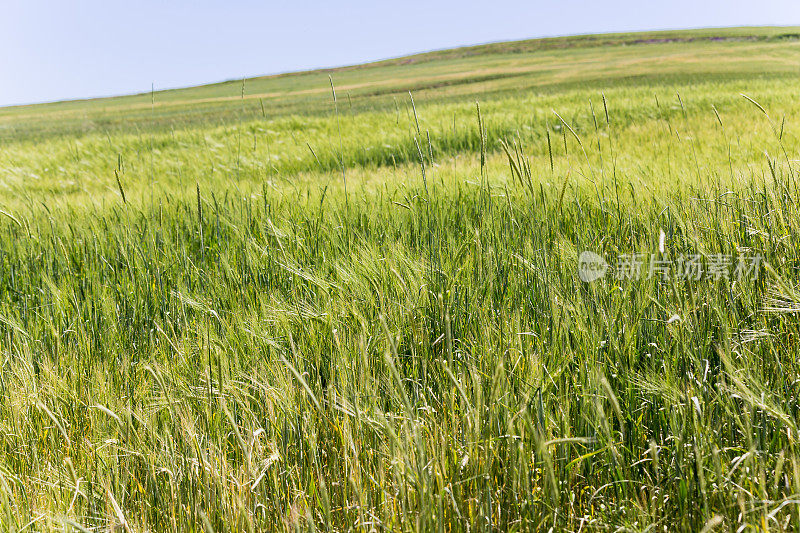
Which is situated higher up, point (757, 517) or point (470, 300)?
point (470, 300)

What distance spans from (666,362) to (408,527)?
673 millimetres

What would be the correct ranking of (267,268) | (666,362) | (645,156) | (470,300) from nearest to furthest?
(666,362), (470,300), (267,268), (645,156)

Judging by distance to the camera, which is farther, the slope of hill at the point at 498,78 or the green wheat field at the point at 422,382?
the slope of hill at the point at 498,78

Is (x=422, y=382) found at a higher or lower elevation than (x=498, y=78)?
lower

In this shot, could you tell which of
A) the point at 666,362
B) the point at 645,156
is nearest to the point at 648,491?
the point at 666,362

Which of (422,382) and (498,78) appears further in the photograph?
(498,78)

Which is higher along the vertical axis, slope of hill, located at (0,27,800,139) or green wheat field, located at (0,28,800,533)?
slope of hill, located at (0,27,800,139)

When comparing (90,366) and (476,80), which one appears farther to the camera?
(476,80)

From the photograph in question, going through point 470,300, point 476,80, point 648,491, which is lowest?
point 648,491

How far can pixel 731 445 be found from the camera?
3.17ft

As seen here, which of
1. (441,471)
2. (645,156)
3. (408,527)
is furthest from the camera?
(645,156)

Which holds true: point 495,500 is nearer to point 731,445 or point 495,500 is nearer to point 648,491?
point 648,491

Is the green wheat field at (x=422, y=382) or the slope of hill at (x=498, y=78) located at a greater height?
the slope of hill at (x=498, y=78)

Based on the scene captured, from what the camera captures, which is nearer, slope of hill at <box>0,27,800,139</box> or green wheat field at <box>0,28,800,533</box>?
green wheat field at <box>0,28,800,533</box>
